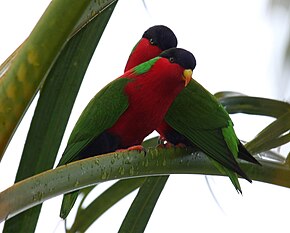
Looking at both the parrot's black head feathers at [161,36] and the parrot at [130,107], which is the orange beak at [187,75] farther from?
the parrot's black head feathers at [161,36]

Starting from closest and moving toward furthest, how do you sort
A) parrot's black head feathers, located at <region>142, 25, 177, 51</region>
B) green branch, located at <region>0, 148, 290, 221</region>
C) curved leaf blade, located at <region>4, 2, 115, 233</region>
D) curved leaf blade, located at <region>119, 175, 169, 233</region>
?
green branch, located at <region>0, 148, 290, 221</region>
curved leaf blade, located at <region>4, 2, 115, 233</region>
curved leaf blade, located at <region>119, 175, 169, 233</region>
parrot's black head feathers, located at <region>142, 25, 177, 51</region>

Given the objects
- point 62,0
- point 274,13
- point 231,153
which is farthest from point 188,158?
point 274,13

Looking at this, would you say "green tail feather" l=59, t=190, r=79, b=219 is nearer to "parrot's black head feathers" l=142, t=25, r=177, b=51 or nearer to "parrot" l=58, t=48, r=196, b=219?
"parrot" l=58, t=48, r=196, b=219

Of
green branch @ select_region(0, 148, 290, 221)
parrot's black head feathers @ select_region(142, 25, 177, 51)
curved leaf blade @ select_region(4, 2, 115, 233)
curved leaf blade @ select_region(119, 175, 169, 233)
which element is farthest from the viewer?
parrot's black head feathers @ select_region(142, 25, 177, 51)

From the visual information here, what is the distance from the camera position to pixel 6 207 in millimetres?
373

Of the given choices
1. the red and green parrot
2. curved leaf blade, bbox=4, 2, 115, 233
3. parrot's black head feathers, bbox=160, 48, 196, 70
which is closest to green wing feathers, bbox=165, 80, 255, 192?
the red and green parrot

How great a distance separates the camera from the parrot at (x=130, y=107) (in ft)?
2.07

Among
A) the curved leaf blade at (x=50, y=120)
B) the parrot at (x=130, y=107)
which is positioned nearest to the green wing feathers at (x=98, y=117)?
the parrot at (x=130, y=107)

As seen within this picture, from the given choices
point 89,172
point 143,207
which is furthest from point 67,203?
point 89,172

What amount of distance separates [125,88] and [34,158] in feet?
0.72

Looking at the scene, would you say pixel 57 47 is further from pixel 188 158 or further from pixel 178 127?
pixel 178 127

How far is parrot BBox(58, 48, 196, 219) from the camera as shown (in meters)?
0.63

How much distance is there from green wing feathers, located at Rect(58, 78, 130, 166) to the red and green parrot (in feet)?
0.25

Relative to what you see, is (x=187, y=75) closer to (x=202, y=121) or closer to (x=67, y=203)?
(x=202, y=121)
